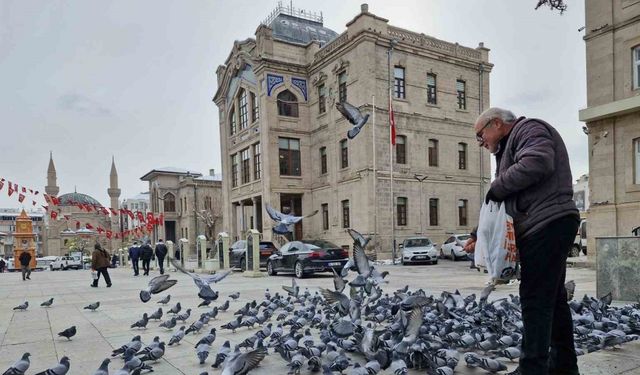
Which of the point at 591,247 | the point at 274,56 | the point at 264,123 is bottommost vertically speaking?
the point at 591,247

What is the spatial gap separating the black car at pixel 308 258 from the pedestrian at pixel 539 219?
46.0ft

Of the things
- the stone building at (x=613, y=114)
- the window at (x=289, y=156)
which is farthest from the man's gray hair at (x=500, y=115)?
the window at (x=289, y=156)

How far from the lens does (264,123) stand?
32.1m

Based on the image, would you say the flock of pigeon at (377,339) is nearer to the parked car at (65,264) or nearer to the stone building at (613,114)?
the stone building at (613,114)

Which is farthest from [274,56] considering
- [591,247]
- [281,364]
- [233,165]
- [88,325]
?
[281,364]

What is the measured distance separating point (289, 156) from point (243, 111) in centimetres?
699

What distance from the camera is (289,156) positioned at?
32.8 m

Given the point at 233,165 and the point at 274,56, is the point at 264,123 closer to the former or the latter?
the point at 274,56

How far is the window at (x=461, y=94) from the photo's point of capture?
32.2m

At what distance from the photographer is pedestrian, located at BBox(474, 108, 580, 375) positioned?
9.45ft

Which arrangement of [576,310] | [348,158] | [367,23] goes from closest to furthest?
[576,310], [367,23], [348,158]

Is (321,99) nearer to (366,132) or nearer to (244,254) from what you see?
(366,132)

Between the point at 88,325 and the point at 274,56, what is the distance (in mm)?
27594

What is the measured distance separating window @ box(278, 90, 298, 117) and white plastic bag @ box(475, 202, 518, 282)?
99.1ft
